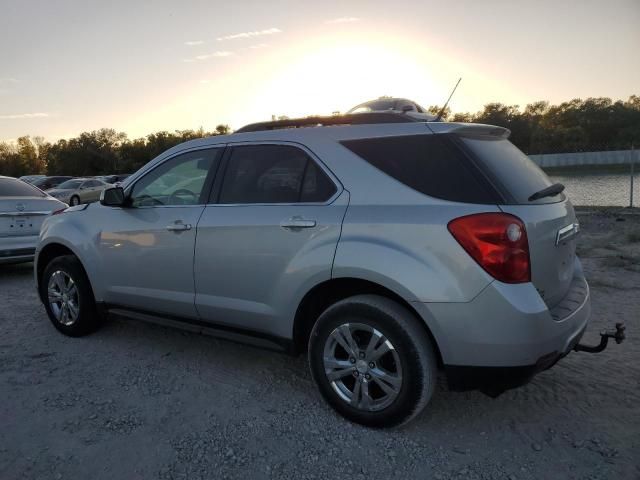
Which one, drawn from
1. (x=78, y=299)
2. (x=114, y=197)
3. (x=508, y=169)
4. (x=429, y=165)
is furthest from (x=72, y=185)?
(x=508, y=169)

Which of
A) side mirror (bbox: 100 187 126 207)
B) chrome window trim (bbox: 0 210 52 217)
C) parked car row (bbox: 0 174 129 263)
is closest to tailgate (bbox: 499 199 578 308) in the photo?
side mirror (bbox: 100 187 126 207)

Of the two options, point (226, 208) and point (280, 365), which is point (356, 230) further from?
point (280, 365)

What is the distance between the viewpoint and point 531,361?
8.40 ft

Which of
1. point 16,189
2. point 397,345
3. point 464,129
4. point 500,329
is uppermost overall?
point 464,129

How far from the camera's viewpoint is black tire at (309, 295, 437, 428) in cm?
273

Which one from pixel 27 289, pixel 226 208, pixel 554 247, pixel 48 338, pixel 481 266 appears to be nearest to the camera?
pixel 481 266

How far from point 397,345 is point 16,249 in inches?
248

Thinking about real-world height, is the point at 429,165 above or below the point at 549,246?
above

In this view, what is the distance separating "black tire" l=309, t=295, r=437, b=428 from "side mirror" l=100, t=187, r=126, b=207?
202 cm

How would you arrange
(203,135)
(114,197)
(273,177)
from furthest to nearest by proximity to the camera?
(203,135), (114,197), (273,177)

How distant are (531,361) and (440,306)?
0.52m

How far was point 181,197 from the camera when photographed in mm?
3842

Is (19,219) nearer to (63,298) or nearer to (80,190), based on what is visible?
(63,298)

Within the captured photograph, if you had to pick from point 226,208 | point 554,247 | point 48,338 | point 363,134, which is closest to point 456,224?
point 554,247
